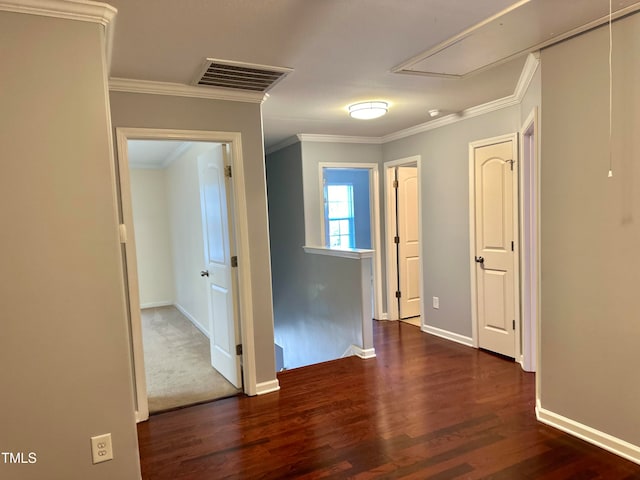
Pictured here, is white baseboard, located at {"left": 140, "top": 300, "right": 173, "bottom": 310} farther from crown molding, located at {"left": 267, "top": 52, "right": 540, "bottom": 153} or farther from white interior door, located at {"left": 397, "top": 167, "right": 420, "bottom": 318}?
white interior door, located at {"left": 397, "top": 167, "right": 420, "bottom": 318}

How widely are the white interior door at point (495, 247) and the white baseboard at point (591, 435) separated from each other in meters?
1.20

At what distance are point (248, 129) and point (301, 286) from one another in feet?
8.39

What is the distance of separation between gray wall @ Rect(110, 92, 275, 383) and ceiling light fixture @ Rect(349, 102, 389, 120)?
934mm

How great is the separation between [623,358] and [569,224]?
77cm

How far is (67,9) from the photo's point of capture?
5.91ft

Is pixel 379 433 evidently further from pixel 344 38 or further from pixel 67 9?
pixel 67 9

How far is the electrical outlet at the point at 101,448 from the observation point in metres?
1.93

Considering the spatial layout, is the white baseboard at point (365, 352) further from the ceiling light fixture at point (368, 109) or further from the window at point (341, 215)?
the window at point (341, 215)

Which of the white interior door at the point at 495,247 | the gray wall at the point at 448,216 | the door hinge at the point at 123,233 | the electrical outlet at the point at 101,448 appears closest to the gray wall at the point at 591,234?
the white interior door at the point at 495,247

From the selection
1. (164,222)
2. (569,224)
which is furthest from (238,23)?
(164,222)

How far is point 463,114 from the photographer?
13.5 feet

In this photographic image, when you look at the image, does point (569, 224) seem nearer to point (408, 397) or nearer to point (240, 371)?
point (408, 397)

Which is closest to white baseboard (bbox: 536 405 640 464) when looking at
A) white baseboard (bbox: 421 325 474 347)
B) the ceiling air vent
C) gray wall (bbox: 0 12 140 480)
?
white baseboard (bbox: 421 325 474 347)

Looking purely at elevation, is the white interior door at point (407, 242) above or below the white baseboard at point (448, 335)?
above
